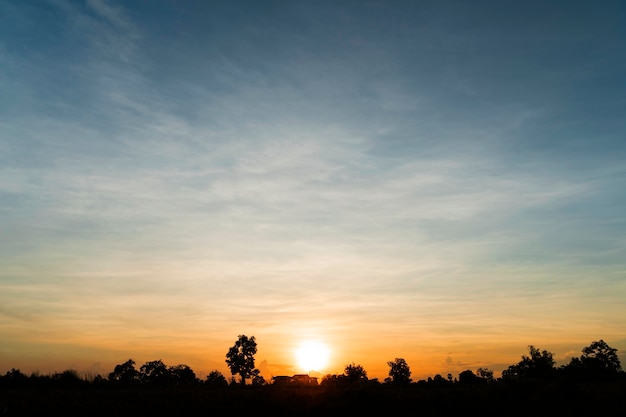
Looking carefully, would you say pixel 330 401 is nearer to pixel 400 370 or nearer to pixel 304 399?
pixel 304 399

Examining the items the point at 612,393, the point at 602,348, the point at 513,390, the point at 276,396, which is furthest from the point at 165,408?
the point at 602,348

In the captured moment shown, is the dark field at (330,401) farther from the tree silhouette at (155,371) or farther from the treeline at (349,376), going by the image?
the tree silhouette at (155,371)

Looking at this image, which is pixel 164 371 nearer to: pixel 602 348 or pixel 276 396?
pixel 276 396

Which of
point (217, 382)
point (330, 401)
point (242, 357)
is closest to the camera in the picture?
point (330, 401)

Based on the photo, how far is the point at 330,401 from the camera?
30.3 meters

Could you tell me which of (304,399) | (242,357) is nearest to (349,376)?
(304,399)

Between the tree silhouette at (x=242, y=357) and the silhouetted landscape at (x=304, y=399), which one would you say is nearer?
the silhouetted landscape at (x=304, y=399)

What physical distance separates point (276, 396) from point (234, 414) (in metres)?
3.75

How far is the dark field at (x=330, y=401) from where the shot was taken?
26.0 m

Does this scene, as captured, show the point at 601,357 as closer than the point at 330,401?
No

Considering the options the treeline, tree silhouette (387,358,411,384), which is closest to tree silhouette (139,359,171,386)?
the treeline

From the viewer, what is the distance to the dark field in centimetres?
2597

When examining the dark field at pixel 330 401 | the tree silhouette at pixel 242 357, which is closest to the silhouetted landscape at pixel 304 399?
the dark field at pixel 330 401

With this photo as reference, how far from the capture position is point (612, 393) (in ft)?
111
